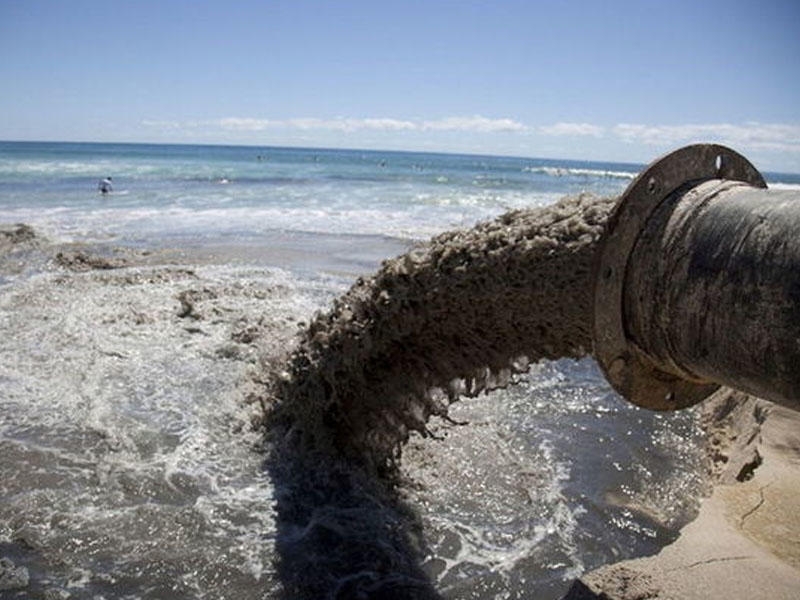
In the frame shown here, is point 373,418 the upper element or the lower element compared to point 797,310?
lower

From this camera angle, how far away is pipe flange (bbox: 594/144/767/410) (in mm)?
2000

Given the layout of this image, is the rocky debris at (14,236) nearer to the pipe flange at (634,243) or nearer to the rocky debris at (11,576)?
the rocky debris at (11,576)

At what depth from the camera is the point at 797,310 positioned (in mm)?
1534

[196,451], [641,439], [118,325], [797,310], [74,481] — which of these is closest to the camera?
[797,310]

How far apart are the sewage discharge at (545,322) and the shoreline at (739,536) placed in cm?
103

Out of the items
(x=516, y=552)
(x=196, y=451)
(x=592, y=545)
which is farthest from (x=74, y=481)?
(x=592, y=545)

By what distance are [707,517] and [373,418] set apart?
75.2 inches

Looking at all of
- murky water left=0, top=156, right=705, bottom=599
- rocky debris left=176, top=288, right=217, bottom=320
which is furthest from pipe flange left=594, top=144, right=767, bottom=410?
rocky debris left=176, top=288, right=217, bottom=320

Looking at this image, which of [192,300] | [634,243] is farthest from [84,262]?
[634,243]

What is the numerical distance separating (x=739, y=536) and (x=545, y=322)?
1.67m

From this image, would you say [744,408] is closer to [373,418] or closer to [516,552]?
[516,552]

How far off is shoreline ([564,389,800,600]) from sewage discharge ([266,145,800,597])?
1.03 m

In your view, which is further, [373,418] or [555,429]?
[555,429]

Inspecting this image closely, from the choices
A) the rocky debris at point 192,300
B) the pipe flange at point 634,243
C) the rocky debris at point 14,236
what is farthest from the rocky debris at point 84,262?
the pipe flange at point 634,243
